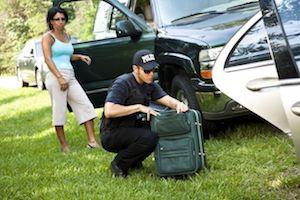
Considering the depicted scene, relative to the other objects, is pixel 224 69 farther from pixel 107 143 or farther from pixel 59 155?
pixel 59 155

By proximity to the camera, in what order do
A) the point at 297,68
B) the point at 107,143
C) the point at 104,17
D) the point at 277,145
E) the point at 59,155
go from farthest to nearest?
the point at 104,17
the point at 59,155
the point at 277,145
the point at 107,143
the point at 297,68

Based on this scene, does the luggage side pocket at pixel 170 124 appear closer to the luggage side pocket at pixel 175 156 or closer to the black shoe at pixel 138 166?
the luggage side pocket at pixel 175 156

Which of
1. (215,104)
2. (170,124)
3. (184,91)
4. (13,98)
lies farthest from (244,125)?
(13,98)

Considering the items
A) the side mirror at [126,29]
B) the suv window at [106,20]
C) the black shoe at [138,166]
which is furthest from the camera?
the suv window at [106,20]

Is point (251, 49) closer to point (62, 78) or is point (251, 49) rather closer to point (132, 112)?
point (132, 112)

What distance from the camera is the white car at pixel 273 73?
2.83m

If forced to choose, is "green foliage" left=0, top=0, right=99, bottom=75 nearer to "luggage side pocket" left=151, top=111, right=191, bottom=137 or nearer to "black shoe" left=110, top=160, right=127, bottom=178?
"black shoe" left=110, top=160, right=127, bottom=178

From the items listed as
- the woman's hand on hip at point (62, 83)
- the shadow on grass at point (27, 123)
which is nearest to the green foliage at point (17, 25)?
the shadow on grass at point (27, 123)

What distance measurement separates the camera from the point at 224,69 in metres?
3.31

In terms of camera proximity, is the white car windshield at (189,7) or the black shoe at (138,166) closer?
the black shoe at (138,166)

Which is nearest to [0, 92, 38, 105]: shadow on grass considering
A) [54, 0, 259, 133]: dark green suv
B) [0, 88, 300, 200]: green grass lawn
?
[54, 0, 259, 133]: dark green suv

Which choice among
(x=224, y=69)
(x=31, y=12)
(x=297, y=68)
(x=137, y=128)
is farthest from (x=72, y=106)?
(x=31, y=12)

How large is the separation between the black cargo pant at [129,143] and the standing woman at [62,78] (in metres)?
1.43

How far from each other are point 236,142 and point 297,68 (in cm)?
314
